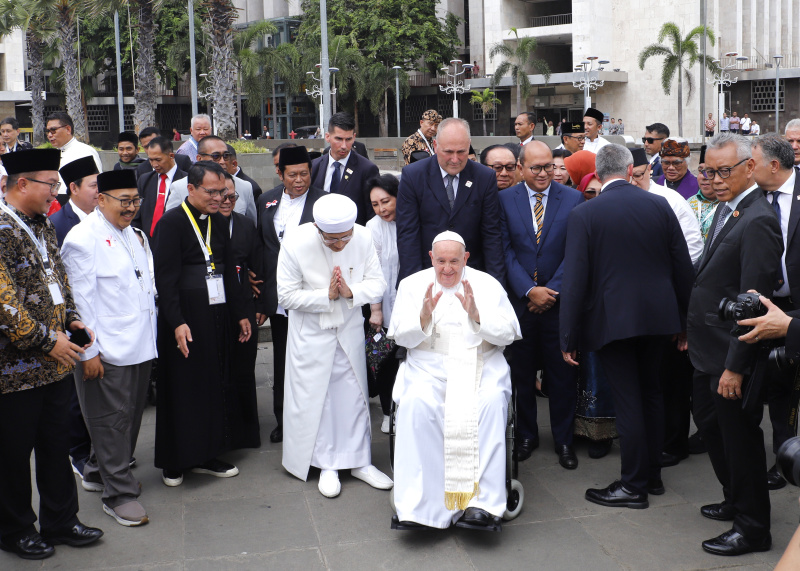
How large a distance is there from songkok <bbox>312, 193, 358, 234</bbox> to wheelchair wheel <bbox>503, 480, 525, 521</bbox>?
6.12 ft

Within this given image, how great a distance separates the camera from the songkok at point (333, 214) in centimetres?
523

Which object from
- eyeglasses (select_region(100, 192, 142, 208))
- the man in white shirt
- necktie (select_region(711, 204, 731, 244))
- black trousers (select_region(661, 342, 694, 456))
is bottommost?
black trousers (select_region(661, 342, 694, 456))

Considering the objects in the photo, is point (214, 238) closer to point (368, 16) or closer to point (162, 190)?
point (162, 190)

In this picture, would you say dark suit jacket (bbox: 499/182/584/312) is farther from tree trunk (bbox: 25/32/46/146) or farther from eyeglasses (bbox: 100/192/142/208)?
tree trunk (bbox: 25/32/46/146)

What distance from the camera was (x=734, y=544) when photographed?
14.1 ft

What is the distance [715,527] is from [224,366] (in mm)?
3203

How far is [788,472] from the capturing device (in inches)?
102

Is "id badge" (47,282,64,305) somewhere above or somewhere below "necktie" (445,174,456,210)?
below

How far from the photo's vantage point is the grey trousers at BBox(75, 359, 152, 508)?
481cm

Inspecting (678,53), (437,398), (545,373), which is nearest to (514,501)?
(437,398)

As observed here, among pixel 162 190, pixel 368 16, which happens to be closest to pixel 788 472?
pixel 162 190

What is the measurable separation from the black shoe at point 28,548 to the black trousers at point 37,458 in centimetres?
4

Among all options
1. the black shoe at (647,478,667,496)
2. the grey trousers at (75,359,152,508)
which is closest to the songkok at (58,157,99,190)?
the grey trousers at (75,359,152,508)

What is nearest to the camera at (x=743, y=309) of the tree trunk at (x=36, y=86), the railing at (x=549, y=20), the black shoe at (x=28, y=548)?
the black shoe at (x=28, y=548)
